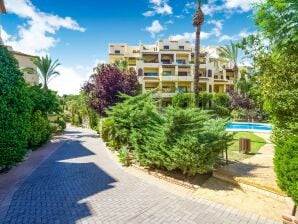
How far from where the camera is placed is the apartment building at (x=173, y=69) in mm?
52438

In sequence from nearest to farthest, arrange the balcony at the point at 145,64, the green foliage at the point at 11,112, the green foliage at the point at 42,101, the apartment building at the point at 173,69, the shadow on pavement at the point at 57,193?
the shadow on pavement at the point at 57,193
the green foliage at the point at 11,112
the green foliage at the point at 42,101
the apartment building at the point at 173,69
the balcony at the point at 145,64

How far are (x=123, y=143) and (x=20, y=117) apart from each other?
23.8 feet

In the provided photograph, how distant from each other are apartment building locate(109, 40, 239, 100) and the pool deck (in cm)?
3614

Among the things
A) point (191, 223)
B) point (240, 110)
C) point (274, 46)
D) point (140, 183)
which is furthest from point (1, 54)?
point (240, 110)

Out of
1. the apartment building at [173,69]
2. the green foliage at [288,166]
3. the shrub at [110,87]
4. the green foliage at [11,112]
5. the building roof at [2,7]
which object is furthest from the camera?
the apartment building at [173,69]

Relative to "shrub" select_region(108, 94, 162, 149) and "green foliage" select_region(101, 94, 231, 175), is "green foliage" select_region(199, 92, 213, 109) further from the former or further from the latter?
"green foliage" select_region(101, 94, 231, 175)

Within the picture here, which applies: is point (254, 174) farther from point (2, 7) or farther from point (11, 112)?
point (2, 7)

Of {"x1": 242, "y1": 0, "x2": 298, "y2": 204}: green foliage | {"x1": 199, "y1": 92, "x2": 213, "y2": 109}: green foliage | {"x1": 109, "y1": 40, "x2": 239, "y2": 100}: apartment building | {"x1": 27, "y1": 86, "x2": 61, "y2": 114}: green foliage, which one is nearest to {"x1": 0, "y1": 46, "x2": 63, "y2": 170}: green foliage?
{"x1": 27, "y1": 86, "x2": 61, "y2": 114}: green foliage

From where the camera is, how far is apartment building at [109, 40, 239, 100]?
52.4 meters

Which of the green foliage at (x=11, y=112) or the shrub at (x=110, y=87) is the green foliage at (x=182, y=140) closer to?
the green foliage at (x=11, y=112)

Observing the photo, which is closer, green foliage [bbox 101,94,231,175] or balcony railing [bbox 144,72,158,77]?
green foliage [bbox 101,94,231,175]

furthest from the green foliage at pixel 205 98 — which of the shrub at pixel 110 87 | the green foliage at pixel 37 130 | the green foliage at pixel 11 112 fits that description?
the green foliage at pixel 11 112

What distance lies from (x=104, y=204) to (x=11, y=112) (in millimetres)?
7209

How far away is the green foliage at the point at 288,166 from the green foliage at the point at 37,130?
58.2ft
